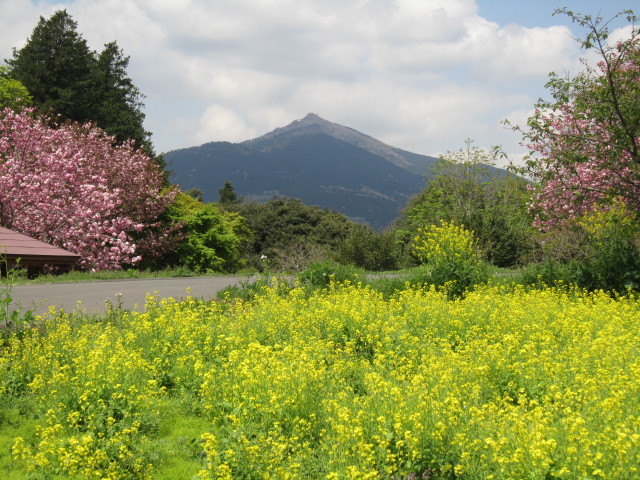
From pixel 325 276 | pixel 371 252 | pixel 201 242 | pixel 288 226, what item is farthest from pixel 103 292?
pixel 288 226

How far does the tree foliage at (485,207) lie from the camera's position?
20656 mm

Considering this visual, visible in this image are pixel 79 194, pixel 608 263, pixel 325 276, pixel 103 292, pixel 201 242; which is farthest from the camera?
pixel 201 242

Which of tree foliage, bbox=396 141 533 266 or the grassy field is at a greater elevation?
tree foliage, bbox=396 141 533 266

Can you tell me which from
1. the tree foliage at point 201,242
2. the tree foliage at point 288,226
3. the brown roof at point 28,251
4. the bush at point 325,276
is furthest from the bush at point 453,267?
the tree foliage at point 288,226

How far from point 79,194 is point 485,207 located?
15.9m

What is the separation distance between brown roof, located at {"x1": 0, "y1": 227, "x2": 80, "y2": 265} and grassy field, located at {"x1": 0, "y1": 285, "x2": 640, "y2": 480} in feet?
3.27

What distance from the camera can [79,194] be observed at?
19.6 m

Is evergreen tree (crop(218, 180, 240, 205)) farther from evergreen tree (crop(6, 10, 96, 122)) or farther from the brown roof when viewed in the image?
the brown roof

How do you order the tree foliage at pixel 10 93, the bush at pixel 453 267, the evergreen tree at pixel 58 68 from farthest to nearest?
1. the evergreen tree at pixel 58 68
2. the tree foliage at pixel 10 93
3. the bush at pixel 453 267

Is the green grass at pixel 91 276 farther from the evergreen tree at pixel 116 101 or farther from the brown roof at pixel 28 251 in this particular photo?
the evergreen tree at pixel 116 101

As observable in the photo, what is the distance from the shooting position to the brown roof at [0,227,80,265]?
815cm

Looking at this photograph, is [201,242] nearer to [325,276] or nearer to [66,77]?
[325,276]

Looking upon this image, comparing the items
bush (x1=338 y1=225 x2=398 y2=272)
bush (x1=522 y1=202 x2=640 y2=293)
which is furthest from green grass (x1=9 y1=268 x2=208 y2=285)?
bush (x1=522 y1=202 x2=640 y2=293)

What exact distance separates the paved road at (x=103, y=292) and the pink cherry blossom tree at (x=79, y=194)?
14.7 feet
